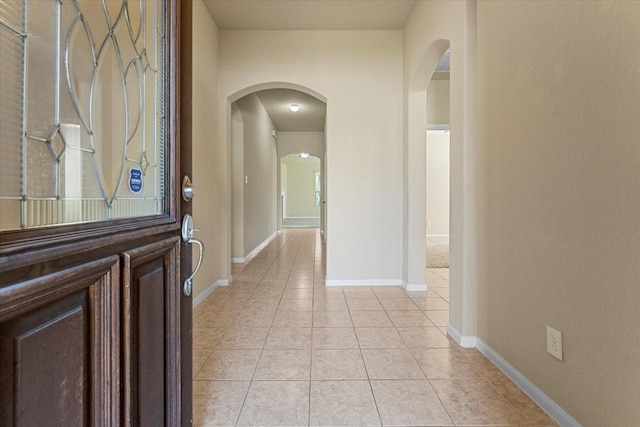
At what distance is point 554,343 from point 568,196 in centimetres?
65

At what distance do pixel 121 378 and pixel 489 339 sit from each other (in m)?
2.02

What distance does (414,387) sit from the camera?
5.74ft

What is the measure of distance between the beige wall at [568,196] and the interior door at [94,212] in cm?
149

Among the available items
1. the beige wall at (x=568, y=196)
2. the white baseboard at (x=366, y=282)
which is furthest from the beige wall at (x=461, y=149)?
the white baseboard at (x=366, y=282)

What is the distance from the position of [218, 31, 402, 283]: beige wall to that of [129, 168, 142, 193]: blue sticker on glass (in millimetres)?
2949

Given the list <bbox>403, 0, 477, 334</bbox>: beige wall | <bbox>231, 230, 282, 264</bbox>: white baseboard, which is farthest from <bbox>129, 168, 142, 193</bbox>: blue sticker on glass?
<bbox>231, 230, 282, 264</bbox>: white baseboard

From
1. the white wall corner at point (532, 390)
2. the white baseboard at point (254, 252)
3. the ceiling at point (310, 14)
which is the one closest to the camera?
the white wall corner at point (532, 390)

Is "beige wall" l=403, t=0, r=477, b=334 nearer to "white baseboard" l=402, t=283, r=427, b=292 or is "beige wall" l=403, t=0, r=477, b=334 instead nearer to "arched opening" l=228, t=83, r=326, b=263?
"white baseboard" l=402, t=283, r=427, b=292

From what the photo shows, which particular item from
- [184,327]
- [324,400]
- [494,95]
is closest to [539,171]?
[494,95]

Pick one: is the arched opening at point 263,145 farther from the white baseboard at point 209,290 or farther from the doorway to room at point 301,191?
the doorway to room at point 301,191

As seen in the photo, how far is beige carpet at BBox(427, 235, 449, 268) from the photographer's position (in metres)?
A: 5.05

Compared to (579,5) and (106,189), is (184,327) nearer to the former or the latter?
(106,189)

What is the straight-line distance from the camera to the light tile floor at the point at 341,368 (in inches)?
60.2

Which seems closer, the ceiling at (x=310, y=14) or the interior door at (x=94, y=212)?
the interior door at (x=94, y=212)
